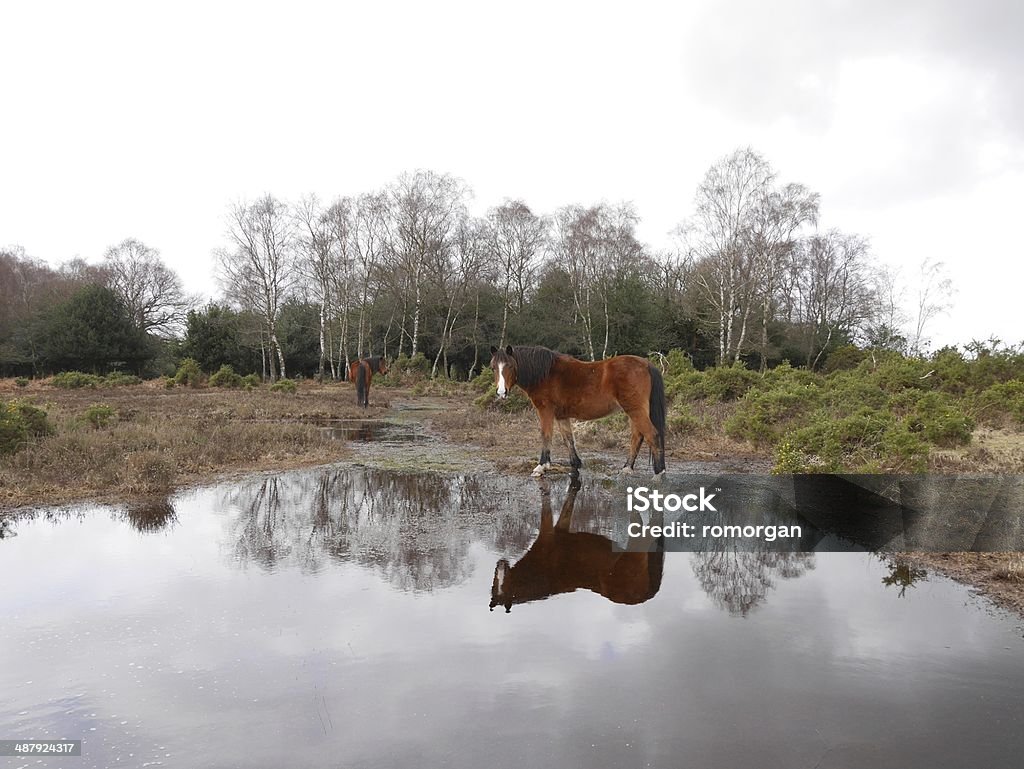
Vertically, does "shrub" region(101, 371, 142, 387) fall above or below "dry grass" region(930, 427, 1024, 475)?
below

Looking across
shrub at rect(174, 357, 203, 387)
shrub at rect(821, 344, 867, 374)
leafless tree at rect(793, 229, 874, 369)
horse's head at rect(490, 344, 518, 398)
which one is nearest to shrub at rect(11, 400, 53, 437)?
horse's head at rect(490, 344, 518, 398)

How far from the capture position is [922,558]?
4.87 meters

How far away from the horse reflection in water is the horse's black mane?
299cm

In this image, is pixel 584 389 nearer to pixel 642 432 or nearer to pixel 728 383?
pixel 642 432

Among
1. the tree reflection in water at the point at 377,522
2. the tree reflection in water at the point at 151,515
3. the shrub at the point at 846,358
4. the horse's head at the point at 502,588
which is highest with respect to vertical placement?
the shrub at the point at 846,358

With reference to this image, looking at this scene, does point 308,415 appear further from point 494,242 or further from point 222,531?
point 494,242

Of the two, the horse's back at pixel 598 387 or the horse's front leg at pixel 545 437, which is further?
the horse's front leg at pixel 545 437

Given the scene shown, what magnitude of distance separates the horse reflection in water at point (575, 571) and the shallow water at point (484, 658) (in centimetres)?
3

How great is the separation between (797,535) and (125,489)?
25.8 ft

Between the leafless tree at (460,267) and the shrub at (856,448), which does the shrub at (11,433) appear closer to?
the shrub at (856,448)

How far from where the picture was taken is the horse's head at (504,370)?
799 centimetres

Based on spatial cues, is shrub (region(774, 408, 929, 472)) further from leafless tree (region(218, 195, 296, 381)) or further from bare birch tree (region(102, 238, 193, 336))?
bare birch tree (region(102, 238, 193, 336))

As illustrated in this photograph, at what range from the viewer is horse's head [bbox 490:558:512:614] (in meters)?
4.05

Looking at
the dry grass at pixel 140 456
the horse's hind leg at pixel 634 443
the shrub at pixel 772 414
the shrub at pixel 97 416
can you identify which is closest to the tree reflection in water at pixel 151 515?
the dry grass at pixel 140 456
